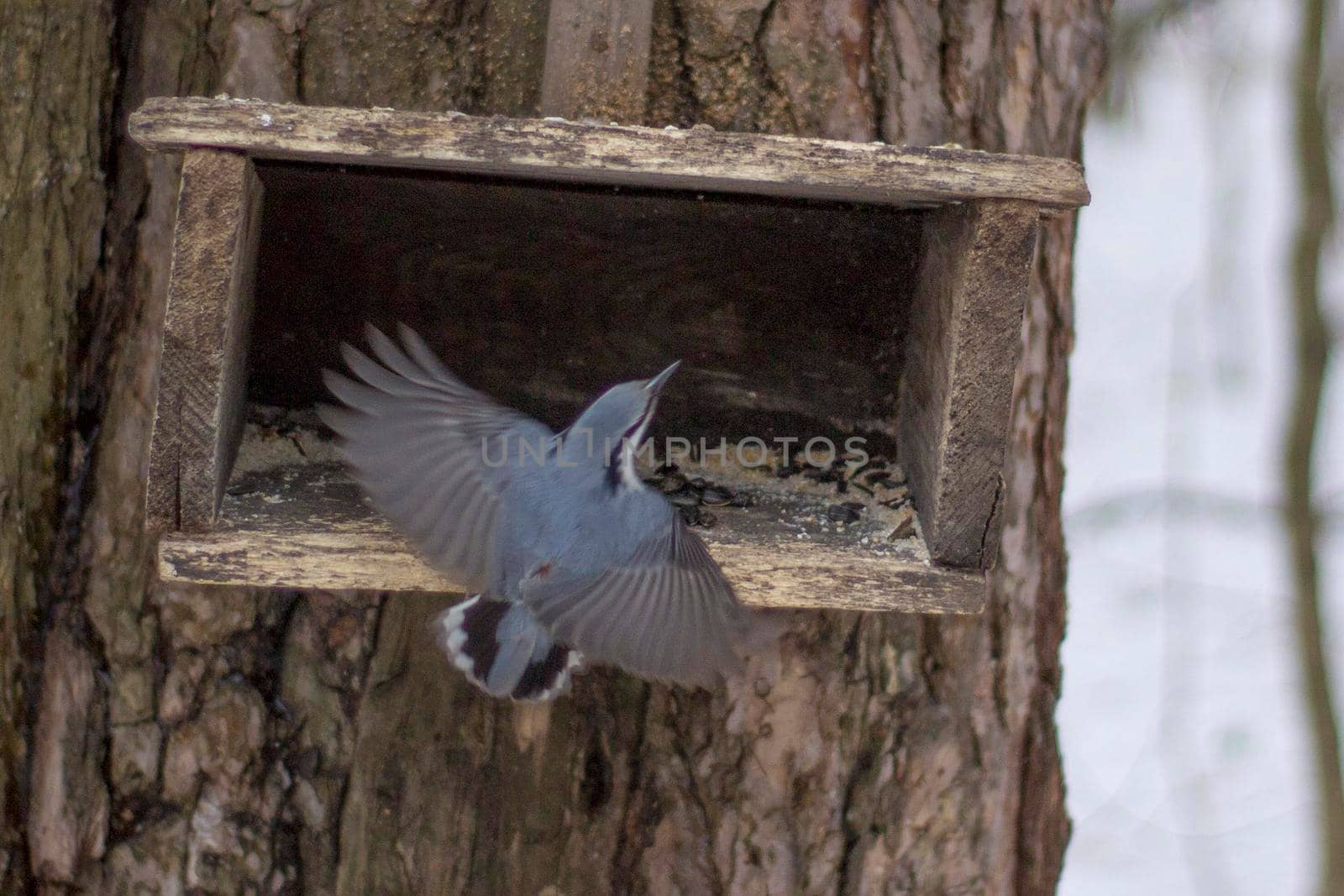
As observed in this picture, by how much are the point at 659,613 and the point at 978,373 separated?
46 cm

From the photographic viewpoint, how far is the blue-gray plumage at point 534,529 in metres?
1.44

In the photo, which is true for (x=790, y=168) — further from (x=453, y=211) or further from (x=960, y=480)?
(x=453, y=211)

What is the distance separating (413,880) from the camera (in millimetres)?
1862

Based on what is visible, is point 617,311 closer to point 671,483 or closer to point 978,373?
point 671,483

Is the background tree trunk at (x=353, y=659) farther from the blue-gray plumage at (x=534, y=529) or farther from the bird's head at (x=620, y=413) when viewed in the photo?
the bird's head at (x=620, y=413)

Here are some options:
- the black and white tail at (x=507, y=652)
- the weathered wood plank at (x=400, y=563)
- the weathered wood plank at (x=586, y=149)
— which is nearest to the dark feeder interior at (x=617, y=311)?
the weathered wood plank at (x=400, y=563)

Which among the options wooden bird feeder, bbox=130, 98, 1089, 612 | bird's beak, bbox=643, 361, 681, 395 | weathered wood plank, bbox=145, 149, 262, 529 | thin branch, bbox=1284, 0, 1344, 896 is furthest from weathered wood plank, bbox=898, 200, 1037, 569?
thin branch, bbox=1284, 0, 1344, 896

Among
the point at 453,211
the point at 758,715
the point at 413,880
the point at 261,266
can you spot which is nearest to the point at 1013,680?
the point at 758,715

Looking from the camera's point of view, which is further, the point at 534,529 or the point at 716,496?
the point at 716,496

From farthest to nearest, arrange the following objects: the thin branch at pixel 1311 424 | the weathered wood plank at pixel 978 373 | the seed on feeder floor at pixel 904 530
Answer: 1. the thin branch at pixel 1311 424
2. the seed on feeder floor at pixel 904 530
3. the weathered wood plank at pixel 978 373

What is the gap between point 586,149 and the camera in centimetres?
130

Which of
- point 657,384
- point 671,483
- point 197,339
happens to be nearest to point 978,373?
point 657,384

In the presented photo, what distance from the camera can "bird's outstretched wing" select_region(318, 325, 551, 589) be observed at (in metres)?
1.41

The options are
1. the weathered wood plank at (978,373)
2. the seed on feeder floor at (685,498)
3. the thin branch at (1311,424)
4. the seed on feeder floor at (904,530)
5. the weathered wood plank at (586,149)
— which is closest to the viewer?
the weathered wood plank at (586,149)
